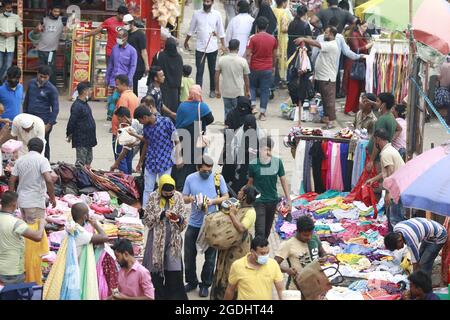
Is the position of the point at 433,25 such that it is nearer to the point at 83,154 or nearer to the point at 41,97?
the point at 83,154

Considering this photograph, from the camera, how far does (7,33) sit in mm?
21344

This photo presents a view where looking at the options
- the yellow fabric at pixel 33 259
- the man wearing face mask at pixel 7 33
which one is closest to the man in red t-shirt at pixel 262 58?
the man wearing face mask at pixel 7 33

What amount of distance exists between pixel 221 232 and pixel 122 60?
748 cm

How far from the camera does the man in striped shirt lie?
1378cm

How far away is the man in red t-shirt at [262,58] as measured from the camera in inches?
827

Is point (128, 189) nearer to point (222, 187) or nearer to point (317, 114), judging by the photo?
point (222, 187)

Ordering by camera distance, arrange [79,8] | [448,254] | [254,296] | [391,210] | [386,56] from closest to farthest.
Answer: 1. [254,296]
2. [448,254]
3. [391,210]
4. [386,56]
5. [79,8]

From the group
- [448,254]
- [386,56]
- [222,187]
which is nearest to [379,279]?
[448,254]

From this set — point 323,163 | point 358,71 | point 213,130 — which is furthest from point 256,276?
point 358,71

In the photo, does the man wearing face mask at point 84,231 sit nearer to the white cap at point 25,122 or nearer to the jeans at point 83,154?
the white cap at point 25,122

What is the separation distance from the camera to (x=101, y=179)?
54.1 ft

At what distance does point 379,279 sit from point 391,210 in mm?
1455

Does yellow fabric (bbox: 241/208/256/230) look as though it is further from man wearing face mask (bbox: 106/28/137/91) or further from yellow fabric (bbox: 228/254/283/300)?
man wearing face mask (bbox: 106/28/137/91)

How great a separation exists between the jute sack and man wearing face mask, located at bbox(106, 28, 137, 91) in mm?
7183
